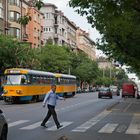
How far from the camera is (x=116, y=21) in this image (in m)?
25.8

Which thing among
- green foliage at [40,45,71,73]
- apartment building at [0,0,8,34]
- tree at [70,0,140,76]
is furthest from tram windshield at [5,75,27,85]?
green foliage at [40,45,71,73]

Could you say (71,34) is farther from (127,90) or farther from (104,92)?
(104,92)

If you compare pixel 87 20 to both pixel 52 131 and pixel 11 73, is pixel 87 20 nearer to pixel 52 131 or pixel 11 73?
pixel 52 131

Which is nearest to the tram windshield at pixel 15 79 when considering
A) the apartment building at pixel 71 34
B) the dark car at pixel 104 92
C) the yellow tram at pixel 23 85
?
the yellow tram at pixel 23 85

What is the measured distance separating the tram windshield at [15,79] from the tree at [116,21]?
808cm

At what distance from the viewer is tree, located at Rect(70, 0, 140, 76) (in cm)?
1783

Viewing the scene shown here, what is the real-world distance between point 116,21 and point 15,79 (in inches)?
823

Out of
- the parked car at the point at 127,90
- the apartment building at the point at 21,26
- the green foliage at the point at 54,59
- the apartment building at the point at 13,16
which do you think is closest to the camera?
the parked car at the point at 127,90

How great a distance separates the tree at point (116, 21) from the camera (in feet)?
58.5

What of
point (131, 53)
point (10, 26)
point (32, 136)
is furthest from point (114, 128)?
point (10, 26)

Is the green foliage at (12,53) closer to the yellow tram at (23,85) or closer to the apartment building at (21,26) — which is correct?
the apartment building at (21,26)

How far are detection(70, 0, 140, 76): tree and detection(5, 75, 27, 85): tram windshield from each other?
8.08 metres

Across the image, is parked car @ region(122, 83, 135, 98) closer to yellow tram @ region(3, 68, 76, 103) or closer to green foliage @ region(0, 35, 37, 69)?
green foliage @ region(0, 35, 37, 69)

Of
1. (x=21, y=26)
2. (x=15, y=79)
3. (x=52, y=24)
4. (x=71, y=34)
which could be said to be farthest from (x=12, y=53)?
(x=71, y=34)
